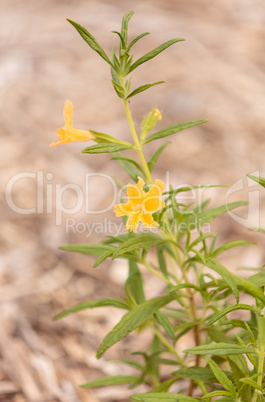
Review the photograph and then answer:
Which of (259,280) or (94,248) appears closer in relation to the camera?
(259,280)

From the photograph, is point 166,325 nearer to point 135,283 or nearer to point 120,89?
point 135,283

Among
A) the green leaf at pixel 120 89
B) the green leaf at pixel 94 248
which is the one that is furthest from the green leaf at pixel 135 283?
the green leaf at pixel 120 89

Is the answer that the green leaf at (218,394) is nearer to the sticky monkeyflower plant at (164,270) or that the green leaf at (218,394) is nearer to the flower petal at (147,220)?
the sticky monkeyflower plant at (164,270)

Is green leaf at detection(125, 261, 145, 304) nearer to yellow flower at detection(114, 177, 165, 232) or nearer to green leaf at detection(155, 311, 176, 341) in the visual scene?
green leaf at detection(155, 311, 176, 341)

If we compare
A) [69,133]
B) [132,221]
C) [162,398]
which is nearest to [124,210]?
[132,221]

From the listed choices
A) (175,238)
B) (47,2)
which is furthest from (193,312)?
(47,2)

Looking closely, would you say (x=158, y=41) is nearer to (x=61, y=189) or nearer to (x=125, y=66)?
(x=61, y=189)
